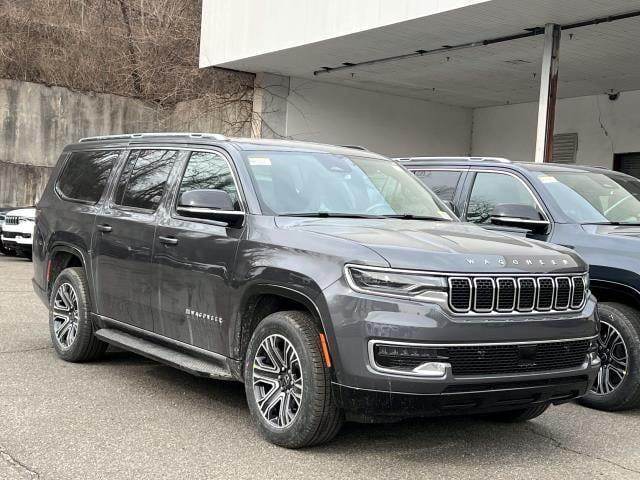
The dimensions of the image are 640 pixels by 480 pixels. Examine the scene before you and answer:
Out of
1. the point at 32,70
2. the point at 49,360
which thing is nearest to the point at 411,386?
the point at 49,360

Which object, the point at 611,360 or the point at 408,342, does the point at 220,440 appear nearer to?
the point at 408,342

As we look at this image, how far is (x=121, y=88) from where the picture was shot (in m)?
26.8

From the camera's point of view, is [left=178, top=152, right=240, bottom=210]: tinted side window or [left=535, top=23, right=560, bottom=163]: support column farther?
[left=535, top=23, right=560, bottom=163]: support column

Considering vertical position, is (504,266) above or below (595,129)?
below

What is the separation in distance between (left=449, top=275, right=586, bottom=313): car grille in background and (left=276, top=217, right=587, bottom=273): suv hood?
0.21ft

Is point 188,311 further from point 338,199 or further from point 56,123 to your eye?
point 56,123

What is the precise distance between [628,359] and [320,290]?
290 cm

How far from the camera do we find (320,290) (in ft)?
14.6

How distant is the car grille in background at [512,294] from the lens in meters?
4.30

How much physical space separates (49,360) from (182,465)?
315 centimetres

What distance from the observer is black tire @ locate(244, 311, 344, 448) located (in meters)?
4.45

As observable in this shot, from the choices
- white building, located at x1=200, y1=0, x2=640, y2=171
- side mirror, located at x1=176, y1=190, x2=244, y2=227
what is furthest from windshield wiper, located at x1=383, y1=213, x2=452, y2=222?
white building, located at x1=200, y1=0, x2=640, y2=171

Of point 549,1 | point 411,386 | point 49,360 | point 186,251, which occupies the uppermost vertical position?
point 549,1

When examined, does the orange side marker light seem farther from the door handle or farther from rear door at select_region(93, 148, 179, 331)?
rear door at select_region(93, 148, 179, 331)
